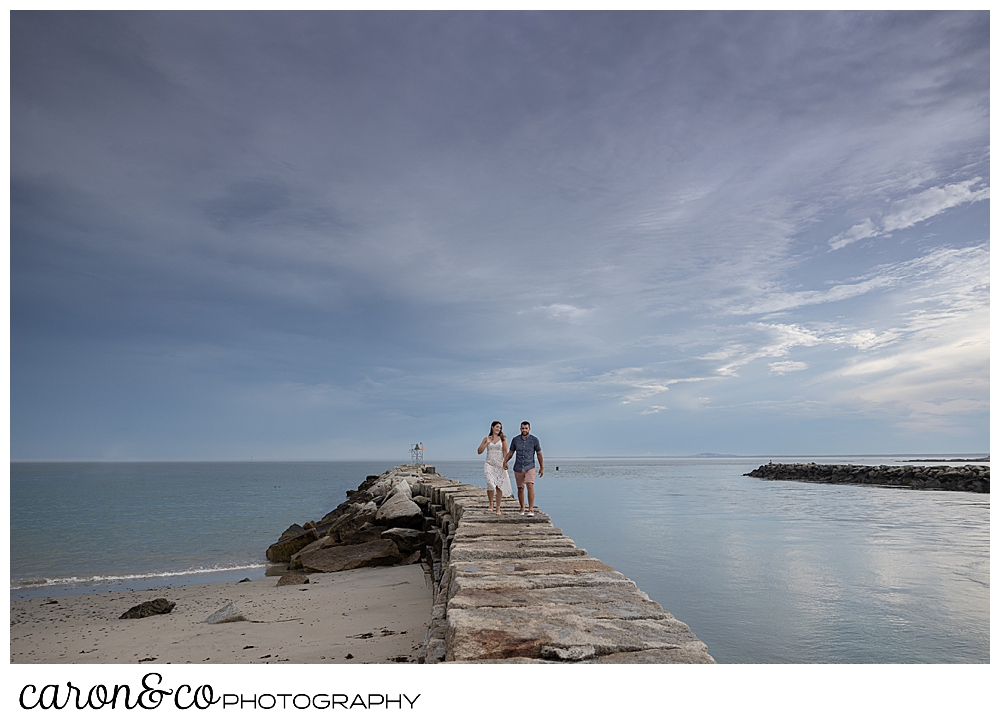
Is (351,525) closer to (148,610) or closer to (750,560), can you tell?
(148,610)

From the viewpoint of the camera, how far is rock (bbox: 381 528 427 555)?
451 inches

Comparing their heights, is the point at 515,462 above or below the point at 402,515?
above

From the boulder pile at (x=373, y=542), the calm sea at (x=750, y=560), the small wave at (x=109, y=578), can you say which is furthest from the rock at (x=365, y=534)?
the small wave at (x=109, y=578)

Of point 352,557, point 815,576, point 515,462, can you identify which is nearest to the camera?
point 515,462

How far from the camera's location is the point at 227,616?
739 centimetres

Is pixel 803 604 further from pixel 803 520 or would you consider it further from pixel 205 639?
pixel 803 520

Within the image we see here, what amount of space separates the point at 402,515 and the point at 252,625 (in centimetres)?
525

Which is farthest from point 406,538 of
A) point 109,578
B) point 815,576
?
point 815,576

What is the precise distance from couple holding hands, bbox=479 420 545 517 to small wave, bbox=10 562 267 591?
8.56m

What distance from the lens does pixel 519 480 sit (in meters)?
8.18

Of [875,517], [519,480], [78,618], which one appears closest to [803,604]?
[519,480]

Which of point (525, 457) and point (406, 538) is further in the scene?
point (406, 538)

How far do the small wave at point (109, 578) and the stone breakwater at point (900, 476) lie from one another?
34930 mm

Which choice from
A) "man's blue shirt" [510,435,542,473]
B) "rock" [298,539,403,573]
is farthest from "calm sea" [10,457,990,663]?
"man's blue shirt" [510,435,542,473]
